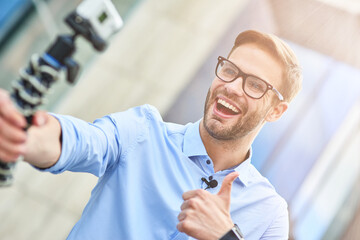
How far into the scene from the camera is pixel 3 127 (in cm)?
64

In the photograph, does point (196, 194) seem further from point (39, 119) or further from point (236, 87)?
point (39, 119)

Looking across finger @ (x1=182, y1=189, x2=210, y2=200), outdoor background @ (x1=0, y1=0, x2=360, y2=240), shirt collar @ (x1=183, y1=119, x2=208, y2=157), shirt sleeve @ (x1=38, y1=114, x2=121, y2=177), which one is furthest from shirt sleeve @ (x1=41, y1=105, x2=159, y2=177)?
outdoor background @ (x1=0, y1=0, x2=360, y2=240)

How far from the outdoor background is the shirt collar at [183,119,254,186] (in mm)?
81

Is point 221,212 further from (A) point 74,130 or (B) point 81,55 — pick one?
(B) point 81,55

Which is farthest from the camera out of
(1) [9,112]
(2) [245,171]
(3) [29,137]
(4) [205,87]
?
(4) [205,87]

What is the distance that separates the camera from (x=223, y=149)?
1.18 m

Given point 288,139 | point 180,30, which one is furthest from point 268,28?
point 180,30

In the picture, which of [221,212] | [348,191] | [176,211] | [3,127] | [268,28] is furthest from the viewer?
[348,191]

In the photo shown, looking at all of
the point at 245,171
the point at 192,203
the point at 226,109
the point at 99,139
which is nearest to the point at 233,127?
the point at 226,109

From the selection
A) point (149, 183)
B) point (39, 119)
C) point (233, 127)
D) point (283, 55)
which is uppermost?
point (283, 55)

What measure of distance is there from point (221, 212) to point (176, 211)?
16cm

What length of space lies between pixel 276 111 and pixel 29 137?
2.57 ft

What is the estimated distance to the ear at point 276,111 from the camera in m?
1.22

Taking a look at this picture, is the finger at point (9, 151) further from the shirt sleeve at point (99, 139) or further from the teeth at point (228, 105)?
the teeth at point (228, 105)
